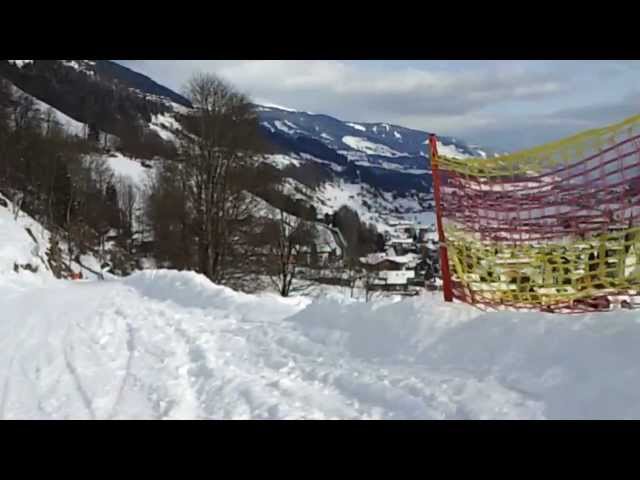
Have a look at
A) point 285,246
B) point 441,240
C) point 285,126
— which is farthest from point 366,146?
point 441,240

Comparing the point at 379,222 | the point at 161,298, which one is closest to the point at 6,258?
the point at 161,298

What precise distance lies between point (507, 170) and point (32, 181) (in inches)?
1599

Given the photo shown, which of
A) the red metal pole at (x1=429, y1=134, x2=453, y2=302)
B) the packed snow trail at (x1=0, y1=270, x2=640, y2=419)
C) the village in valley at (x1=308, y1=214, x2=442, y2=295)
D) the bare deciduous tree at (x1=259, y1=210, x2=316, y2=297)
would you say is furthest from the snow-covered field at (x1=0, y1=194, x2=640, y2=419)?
the village in valley at (x1=308, y1=214, x2=442, y2=295)

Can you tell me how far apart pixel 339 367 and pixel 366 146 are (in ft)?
567

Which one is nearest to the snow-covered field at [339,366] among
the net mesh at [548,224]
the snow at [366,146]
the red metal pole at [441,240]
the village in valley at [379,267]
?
the red metal pole at [441,240]

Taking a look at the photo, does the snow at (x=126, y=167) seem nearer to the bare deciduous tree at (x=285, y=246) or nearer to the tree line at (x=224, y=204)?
the tree line at (x=224, y=204)

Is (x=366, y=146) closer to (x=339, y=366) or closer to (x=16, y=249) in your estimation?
(x=16, y=249)

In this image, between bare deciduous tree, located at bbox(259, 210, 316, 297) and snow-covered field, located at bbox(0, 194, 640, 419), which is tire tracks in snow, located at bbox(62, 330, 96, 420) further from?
bare deciduous tree, located at bbox(259, 210, 316, 297)

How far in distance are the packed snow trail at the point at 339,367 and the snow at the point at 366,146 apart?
160627 mm

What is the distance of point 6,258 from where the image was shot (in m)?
20.5

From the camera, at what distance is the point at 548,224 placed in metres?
5.20

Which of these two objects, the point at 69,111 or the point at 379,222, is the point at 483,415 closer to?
the point at 379,222

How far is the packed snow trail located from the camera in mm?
3562

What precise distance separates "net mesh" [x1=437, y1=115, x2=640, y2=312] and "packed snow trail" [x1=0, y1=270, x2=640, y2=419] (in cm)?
63
